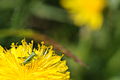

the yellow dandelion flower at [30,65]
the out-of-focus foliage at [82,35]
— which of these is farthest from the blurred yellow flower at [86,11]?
the yellow dandelion flower at [30,65]

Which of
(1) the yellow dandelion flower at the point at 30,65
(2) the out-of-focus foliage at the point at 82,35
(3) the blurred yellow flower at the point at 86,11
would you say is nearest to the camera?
(1) the yellow dandelion flower at the point at 30,65

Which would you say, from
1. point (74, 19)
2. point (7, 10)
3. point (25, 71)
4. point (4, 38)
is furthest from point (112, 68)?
point (25, 71)

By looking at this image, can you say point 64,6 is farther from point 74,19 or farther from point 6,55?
point 6,55

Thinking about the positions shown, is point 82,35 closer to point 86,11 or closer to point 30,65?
point 86,11

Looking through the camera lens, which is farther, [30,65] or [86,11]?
[86,11]

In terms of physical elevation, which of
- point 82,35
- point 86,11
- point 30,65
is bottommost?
point 30,65

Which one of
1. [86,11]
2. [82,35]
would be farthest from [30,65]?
[86,11]

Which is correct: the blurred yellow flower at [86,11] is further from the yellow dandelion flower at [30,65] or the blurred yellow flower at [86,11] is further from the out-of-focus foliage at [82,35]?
the yellow dandelion flower at [30,65]
